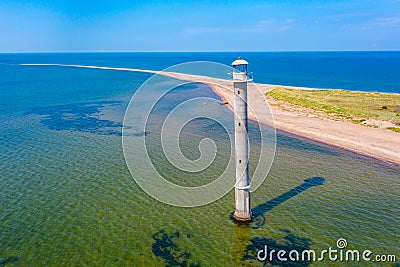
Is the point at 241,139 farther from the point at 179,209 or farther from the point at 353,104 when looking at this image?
the point at 353,104

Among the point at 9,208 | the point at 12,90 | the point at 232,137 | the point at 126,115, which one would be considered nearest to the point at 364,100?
the point at 232,137

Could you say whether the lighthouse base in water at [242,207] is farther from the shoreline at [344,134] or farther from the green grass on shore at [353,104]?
the green grass on shore at [353,104]

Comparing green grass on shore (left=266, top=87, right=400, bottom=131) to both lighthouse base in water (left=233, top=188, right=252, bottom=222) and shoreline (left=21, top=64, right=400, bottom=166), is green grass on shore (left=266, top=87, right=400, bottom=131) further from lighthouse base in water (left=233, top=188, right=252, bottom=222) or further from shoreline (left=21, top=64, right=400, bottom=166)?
lighthouse base in water (left=233, top=188, right=252, bottom=222)

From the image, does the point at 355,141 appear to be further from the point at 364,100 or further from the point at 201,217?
the point at 364,100

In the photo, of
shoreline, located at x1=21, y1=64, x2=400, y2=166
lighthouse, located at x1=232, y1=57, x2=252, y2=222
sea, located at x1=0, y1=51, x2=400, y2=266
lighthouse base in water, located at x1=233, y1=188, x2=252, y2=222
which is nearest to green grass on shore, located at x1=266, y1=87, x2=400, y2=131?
shoreline, located at x1=21, y1=64, x2=400, y2=166

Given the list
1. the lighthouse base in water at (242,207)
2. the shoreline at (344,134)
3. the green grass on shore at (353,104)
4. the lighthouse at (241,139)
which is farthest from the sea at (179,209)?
the green grass on shore at (353,104)
